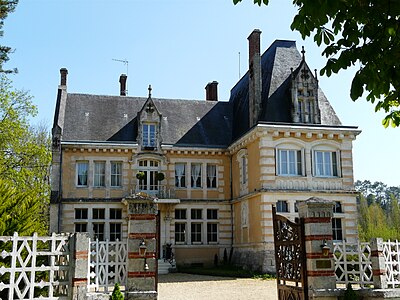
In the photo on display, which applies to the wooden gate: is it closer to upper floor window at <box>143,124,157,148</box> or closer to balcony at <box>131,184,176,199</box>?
balcony at <box>131,184,176,199</box>

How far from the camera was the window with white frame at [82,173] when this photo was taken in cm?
2728

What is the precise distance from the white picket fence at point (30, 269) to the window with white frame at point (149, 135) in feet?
60.9

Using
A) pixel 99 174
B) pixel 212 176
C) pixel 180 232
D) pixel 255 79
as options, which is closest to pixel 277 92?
pixel 255 79

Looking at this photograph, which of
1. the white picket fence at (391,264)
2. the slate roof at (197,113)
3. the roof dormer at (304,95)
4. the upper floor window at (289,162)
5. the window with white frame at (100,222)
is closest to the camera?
the white picket fence at (391,264)

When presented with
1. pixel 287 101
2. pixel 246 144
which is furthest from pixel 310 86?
pixel 246 144

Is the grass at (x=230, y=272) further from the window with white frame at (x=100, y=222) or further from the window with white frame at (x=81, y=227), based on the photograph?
the window with white frame at (x=81, y=227)

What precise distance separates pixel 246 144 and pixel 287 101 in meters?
3.18

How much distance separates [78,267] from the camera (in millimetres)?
9172

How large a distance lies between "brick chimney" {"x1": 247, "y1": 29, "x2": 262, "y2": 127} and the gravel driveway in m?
8.98

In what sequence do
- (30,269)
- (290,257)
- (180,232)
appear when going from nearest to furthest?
1. (30,269)
2. (290,257)
3. (180,232)

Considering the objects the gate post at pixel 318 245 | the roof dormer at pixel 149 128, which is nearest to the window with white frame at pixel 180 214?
the roof dormer at pixel 149 128

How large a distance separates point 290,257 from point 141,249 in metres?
3.42

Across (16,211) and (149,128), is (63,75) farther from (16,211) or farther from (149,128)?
(16,211)

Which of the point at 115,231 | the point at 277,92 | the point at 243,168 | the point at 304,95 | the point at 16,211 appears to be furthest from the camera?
the point at 115,231
